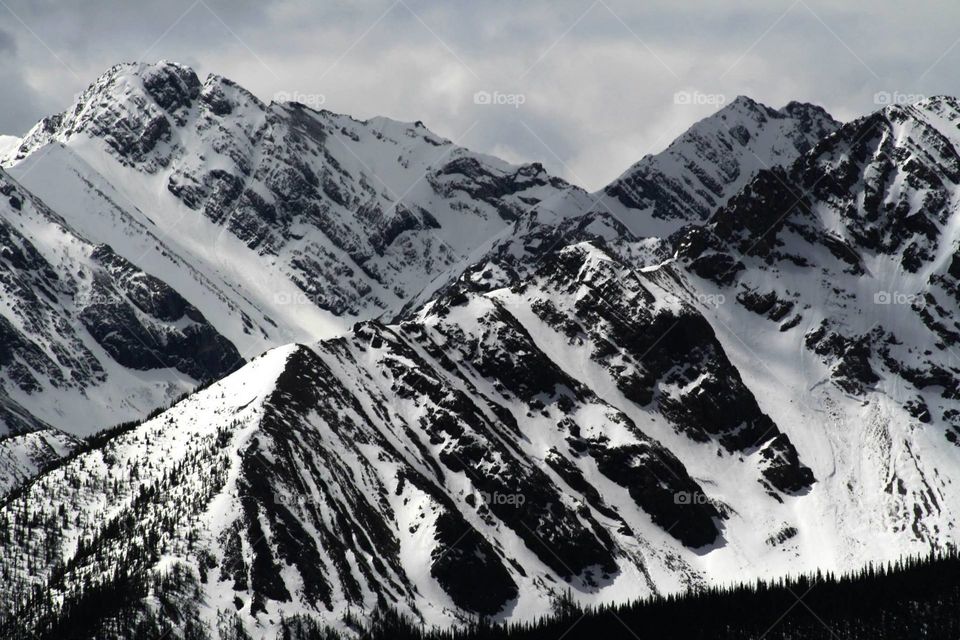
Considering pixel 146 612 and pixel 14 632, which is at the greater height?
pixel 146 612

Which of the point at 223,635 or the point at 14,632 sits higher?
the point at 223,635

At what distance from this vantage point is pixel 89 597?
199m

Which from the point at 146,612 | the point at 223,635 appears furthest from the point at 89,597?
the point at 223,635

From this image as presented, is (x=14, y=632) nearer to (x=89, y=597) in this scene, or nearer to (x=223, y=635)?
(x=89, y=597)

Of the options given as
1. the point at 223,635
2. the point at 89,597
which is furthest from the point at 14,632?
the point at 223,635

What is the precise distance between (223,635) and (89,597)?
72.7ft

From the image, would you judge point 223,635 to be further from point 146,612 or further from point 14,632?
point 14,632

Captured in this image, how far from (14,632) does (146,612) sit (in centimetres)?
2188

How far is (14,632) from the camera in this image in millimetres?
199125

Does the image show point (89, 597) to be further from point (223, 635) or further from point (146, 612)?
point (223, 635)

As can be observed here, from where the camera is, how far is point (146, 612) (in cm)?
19712

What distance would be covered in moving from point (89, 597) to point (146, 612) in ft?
33.1
